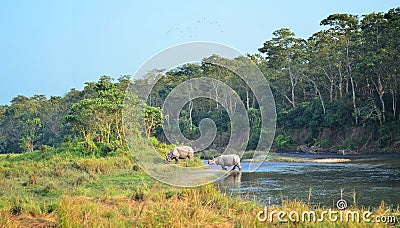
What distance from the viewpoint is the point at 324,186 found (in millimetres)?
14172

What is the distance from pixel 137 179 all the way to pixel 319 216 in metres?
8.86

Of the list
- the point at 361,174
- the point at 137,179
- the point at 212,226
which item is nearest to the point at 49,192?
the point at 137,179

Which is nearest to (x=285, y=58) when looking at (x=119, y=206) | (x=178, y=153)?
→ (x=178, y=153)

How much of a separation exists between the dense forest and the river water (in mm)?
7563

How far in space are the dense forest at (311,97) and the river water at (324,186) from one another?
298 inches

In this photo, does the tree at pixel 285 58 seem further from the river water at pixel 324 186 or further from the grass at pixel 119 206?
the grass at pixel 119 206

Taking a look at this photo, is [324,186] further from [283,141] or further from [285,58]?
[285,58]

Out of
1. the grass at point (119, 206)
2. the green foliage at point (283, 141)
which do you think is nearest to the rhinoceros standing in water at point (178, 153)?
the grass at point (119, 206)

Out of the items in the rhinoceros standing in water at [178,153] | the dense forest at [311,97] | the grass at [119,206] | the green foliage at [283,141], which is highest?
the dense forest at [311,97]

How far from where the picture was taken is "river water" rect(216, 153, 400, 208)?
446 inches

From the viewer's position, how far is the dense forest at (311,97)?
2606 centimetres

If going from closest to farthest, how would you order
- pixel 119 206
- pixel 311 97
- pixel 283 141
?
pixel 119 206
pixel 283 141
pixel 311 97

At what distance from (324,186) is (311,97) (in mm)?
33033

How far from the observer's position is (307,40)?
144ft
